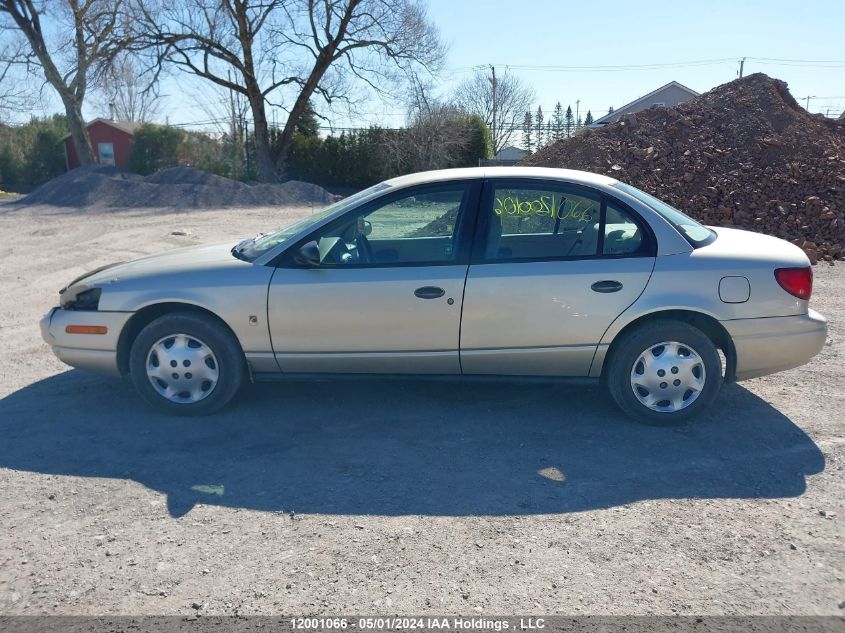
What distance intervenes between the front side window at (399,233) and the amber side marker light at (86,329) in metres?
1.59

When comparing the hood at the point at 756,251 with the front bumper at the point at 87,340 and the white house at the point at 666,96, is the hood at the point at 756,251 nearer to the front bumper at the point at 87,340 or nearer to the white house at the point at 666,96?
the front bumper at the point at 87,340

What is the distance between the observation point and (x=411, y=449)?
4.52 m

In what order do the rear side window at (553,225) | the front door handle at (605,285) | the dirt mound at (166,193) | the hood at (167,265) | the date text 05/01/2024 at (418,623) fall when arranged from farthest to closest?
the dirt mound at (166,193) → the hood at (167,265) → the rear side window at (553,225) → the front door handle at (605,285) → the date text 05/01/2024 at (418,623)

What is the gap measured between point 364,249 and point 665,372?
2215 millimetres

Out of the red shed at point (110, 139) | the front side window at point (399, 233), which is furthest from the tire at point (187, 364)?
the red shed at point (110, 139)

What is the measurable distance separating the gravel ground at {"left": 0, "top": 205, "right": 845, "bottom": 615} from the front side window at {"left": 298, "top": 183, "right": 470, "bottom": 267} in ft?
3.67

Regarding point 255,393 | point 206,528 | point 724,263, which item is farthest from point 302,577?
point 724,263

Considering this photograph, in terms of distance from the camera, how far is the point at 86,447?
461 cm

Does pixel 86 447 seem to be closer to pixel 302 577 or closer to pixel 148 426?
pixel 148 426

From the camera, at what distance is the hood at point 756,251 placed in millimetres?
4758

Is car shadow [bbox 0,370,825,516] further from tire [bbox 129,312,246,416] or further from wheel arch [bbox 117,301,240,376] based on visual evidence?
wheel arch [bbox 117,301,240,376]

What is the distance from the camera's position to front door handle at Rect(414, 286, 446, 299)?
186 inches

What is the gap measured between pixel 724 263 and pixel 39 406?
500cm

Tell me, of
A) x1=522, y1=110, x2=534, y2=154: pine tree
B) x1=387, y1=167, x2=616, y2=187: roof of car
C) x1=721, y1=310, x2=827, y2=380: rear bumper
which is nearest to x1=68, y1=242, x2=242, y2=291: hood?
x1=387, y1=167, x2=616, y2=187: roof of car
